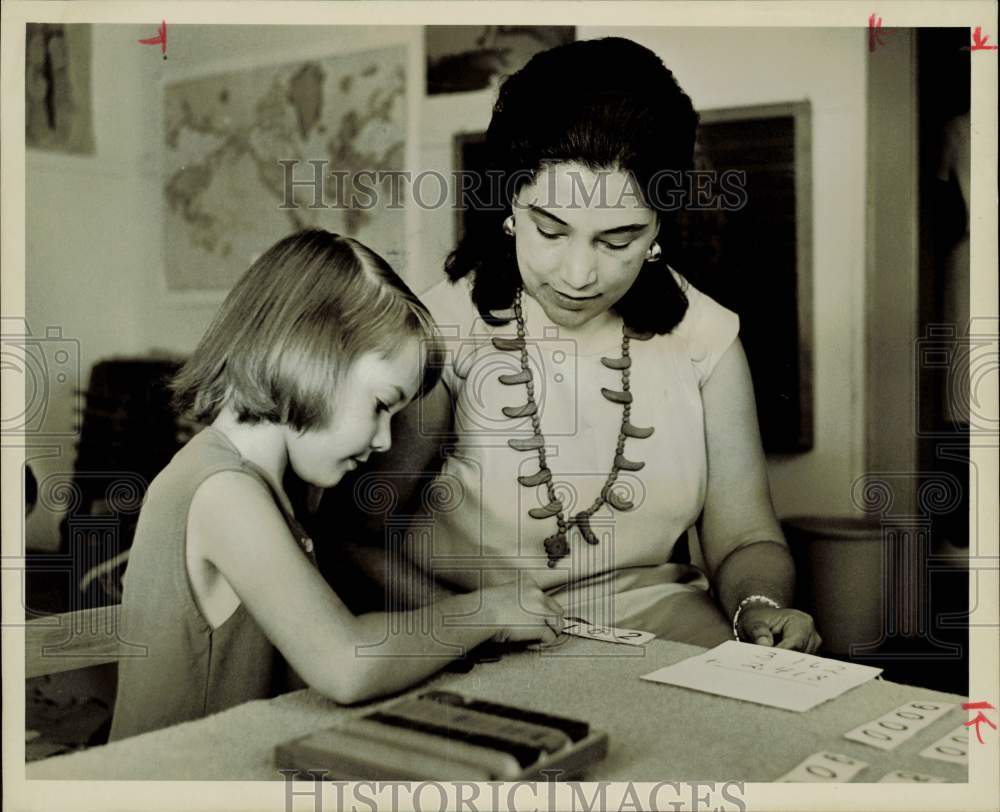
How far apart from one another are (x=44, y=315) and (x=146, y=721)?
52cm

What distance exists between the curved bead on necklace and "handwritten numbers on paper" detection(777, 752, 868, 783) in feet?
1.17

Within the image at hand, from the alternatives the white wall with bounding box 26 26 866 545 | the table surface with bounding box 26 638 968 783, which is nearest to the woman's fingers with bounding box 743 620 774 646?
the table surface with bounding box 26 638 968 783

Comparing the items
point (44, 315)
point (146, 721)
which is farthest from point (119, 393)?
point (146, 721)

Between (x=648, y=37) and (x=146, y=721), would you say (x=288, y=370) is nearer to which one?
(x=146, y=721)

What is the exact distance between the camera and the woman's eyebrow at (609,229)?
131 cm

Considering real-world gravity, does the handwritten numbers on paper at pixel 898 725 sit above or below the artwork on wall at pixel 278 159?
A: below

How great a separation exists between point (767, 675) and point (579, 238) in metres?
0.58

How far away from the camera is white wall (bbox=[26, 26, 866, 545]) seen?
4.40 feet

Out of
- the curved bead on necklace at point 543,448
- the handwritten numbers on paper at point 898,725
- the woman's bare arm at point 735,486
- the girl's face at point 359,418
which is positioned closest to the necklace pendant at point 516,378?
the curved bead on necklace at point 543,448

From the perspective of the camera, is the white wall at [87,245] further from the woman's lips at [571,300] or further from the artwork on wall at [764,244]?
the woman's lips at [571,300]

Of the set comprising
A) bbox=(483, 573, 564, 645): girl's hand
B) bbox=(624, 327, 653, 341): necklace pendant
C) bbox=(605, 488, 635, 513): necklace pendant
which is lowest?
bbox=(483, 573, 564, 645): girl's hand

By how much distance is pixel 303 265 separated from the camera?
4.31 feet

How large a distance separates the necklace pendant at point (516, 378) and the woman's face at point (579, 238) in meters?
0.08

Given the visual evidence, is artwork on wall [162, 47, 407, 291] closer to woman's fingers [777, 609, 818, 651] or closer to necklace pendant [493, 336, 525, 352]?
necklace pendant [493, 336, 525, 352]
